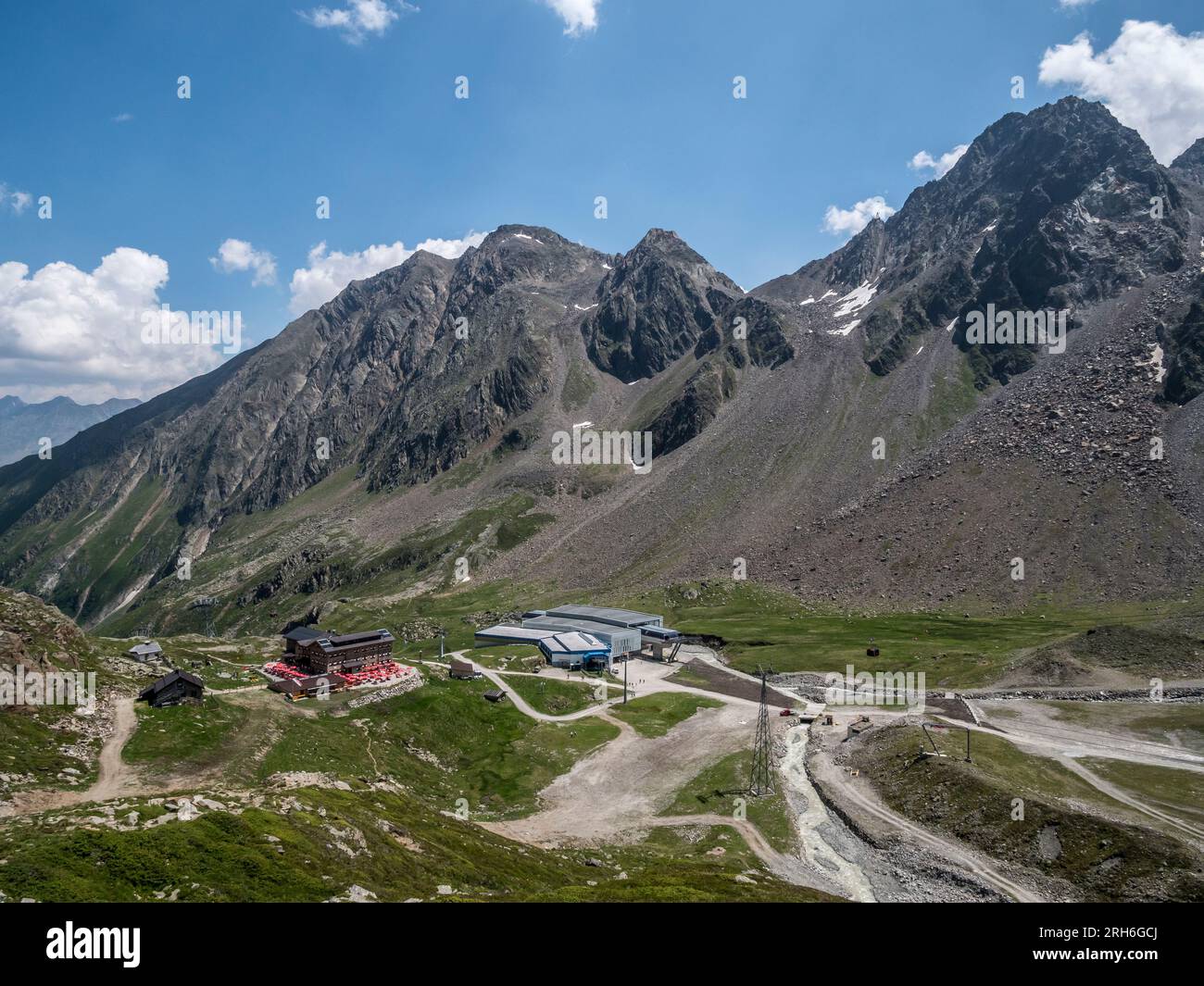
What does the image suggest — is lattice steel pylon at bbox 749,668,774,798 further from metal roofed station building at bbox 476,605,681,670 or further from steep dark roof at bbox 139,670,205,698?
steep dark roof at bbox 139,670,205,698

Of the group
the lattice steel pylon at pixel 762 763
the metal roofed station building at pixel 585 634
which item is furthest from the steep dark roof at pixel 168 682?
the metal roofed station building at pixel 585 634

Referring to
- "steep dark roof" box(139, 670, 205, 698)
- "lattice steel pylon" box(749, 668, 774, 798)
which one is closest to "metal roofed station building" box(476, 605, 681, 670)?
"lattice steel pylon" box(749, 668, 774, 798)

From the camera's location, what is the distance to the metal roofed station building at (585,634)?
114 metres

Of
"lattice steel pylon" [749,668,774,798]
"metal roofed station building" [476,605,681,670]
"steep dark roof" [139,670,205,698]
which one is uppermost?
Answer: "steep dark roof" [139,670,205,698]

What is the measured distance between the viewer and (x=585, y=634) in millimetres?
125625

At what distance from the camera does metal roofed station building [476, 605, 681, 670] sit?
11425 centimetres

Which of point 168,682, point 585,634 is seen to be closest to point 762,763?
point 168,682

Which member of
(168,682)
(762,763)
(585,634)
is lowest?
(762,763)

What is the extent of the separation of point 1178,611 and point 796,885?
360 ft

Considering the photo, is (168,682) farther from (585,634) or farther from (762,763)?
(585,634)

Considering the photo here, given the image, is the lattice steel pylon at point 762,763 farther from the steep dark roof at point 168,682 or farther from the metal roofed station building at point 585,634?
the steep dark roof at point 168,682

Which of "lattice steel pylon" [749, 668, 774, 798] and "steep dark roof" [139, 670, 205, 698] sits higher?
"steep dark roof" [139, 670, 205, 698]
